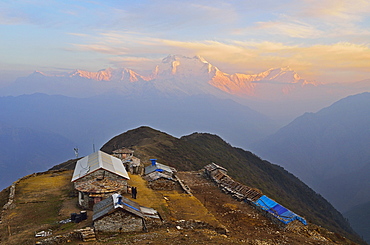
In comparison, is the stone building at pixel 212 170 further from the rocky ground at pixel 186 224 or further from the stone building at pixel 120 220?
the stone building at pixel 120 220

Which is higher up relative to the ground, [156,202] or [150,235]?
[150,235]

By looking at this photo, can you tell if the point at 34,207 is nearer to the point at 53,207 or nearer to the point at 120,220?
the point at 53,207

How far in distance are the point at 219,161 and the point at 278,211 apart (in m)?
67.9

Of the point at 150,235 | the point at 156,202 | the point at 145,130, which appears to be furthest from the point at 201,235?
the point at 145,130

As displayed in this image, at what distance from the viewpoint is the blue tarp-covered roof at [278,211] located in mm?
26094

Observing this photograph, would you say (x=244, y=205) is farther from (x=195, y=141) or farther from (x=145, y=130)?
(x=195, y=141)

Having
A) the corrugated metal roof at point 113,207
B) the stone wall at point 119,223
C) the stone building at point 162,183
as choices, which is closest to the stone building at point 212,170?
the stone building at point 162,183

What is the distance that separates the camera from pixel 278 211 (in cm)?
2719

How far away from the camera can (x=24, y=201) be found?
1119 inches

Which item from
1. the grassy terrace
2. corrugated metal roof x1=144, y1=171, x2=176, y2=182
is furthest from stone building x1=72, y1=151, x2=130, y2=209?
corrugated metal roof x1=144, y1=171, x2=176, y2=182

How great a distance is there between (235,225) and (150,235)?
9.16 meters

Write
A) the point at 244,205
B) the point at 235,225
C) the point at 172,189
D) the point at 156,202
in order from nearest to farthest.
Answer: the point at 235,225 < the point at 156,202 < the point at 244,205 < the point at 172,189

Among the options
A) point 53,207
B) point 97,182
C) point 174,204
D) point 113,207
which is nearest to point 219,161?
point 174,204

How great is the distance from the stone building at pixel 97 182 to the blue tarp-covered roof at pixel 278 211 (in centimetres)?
1405
